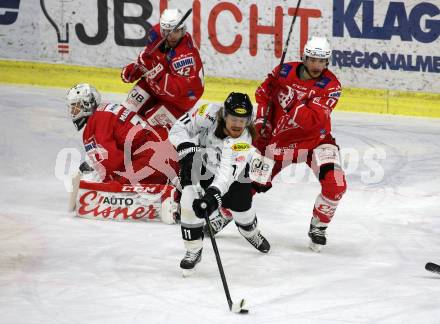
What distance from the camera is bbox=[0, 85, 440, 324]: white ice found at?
16.3 feet

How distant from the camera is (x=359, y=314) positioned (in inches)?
194

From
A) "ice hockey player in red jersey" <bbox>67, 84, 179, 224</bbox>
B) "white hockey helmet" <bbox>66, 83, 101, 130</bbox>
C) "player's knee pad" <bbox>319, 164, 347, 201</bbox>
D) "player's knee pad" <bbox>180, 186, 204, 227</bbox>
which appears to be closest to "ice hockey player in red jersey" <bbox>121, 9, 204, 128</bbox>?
"ice hockey player in red jersey" <bbox>67, 84, 179, 224</bbox>

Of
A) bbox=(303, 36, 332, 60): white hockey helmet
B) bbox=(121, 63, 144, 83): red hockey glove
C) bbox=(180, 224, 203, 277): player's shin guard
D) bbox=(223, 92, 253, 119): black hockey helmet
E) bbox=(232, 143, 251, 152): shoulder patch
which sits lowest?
bbox=(180, 224, 203, 277): player's shin guard

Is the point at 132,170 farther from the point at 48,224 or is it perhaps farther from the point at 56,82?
the point at 56,82

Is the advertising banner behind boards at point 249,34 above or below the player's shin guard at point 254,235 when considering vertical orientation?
above

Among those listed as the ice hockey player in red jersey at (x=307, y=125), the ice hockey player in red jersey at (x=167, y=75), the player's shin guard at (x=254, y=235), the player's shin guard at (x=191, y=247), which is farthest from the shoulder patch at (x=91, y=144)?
the player's shin guard at (x=191, y=247)

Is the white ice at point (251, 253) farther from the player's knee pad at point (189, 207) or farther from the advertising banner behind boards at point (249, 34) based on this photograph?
the advertising banner behind boards at point (249, 34)

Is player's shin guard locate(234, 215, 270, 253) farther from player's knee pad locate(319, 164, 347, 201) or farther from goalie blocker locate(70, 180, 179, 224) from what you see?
goalie blocker locate(70, 180, 179, 224)

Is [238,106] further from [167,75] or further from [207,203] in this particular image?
[167,75]

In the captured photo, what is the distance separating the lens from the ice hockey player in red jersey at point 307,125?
19.7ft

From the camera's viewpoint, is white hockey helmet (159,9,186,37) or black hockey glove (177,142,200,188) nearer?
black hockey glove (177,142,200,188)

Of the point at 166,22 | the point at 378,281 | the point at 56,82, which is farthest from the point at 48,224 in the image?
the point at 56,82

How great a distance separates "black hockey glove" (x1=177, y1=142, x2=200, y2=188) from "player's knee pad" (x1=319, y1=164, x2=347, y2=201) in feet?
2.82

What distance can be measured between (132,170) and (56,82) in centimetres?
294
